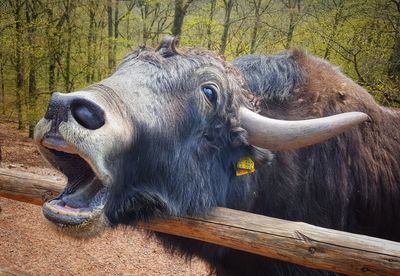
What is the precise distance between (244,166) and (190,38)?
15.0 meters

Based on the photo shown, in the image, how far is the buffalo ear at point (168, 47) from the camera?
2.75 m

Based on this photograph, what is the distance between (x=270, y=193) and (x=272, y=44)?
49.3 ft

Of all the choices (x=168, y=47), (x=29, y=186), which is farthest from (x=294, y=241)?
(x=29, y=186)

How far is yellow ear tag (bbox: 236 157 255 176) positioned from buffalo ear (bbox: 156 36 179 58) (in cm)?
97

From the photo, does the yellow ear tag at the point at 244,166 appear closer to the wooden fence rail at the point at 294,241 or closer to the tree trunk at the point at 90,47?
the wooden fence rail at the point at 294,241

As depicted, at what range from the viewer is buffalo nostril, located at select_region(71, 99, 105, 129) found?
1.98 meters

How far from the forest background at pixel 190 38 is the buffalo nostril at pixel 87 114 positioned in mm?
9198

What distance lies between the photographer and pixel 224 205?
2797 millimetres

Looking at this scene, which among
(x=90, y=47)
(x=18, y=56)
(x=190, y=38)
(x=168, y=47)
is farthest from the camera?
(x=190, y=38)

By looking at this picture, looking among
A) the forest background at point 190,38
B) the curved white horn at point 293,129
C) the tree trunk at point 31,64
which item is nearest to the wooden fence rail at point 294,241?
the curved white horn at point 293,129

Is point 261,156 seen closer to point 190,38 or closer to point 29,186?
point 29,186

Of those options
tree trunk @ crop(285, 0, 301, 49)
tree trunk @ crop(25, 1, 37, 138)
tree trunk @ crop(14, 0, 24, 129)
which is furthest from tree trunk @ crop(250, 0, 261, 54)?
tree trunk @ crop(14, 0, 24, 129)

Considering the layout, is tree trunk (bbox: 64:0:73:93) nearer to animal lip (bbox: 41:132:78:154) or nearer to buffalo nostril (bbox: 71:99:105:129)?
animal lip (bbox: 41:132:78:154)

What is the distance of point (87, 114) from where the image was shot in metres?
1.99
